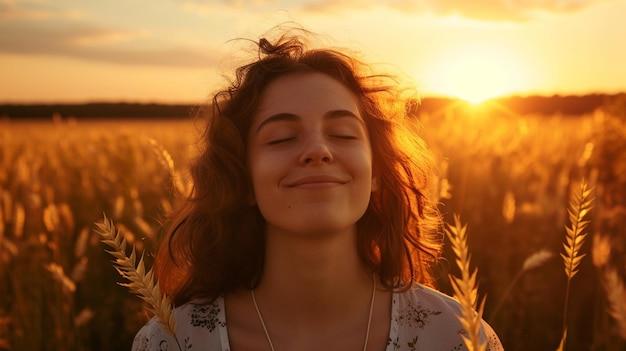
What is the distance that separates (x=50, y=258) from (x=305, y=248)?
2.40 meters

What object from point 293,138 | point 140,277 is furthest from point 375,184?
point 140,277

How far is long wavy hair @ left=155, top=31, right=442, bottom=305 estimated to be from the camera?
217cm

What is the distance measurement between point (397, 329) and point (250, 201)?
2.04 feet

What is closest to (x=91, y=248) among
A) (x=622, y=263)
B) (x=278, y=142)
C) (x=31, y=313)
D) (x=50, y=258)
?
(x=50, y=258)

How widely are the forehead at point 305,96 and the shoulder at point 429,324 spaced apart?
613 millimetres

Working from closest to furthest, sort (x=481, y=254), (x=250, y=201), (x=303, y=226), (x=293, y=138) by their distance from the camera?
(x=303, y=226), (x=293, y=138), (x=250, y=201), (x=481, y=254)

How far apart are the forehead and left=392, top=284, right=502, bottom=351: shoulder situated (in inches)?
24.1

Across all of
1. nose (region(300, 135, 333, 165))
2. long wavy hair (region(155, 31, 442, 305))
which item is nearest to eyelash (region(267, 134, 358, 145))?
nose (region(300, 135, 333, 165))

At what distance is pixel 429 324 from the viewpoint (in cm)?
201

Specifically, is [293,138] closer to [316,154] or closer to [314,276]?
[316,154]

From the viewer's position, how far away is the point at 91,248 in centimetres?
433

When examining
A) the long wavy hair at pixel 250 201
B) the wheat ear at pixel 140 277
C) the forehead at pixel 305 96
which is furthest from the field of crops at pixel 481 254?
the wheat ear at pixel 140 277

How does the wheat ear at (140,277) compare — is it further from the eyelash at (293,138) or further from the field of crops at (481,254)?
the field of crops at (481,254)

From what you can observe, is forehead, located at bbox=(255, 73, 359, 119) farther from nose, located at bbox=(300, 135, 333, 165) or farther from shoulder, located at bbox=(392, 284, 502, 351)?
shoulder, located at bbox=(392, 284, 502, 351)
